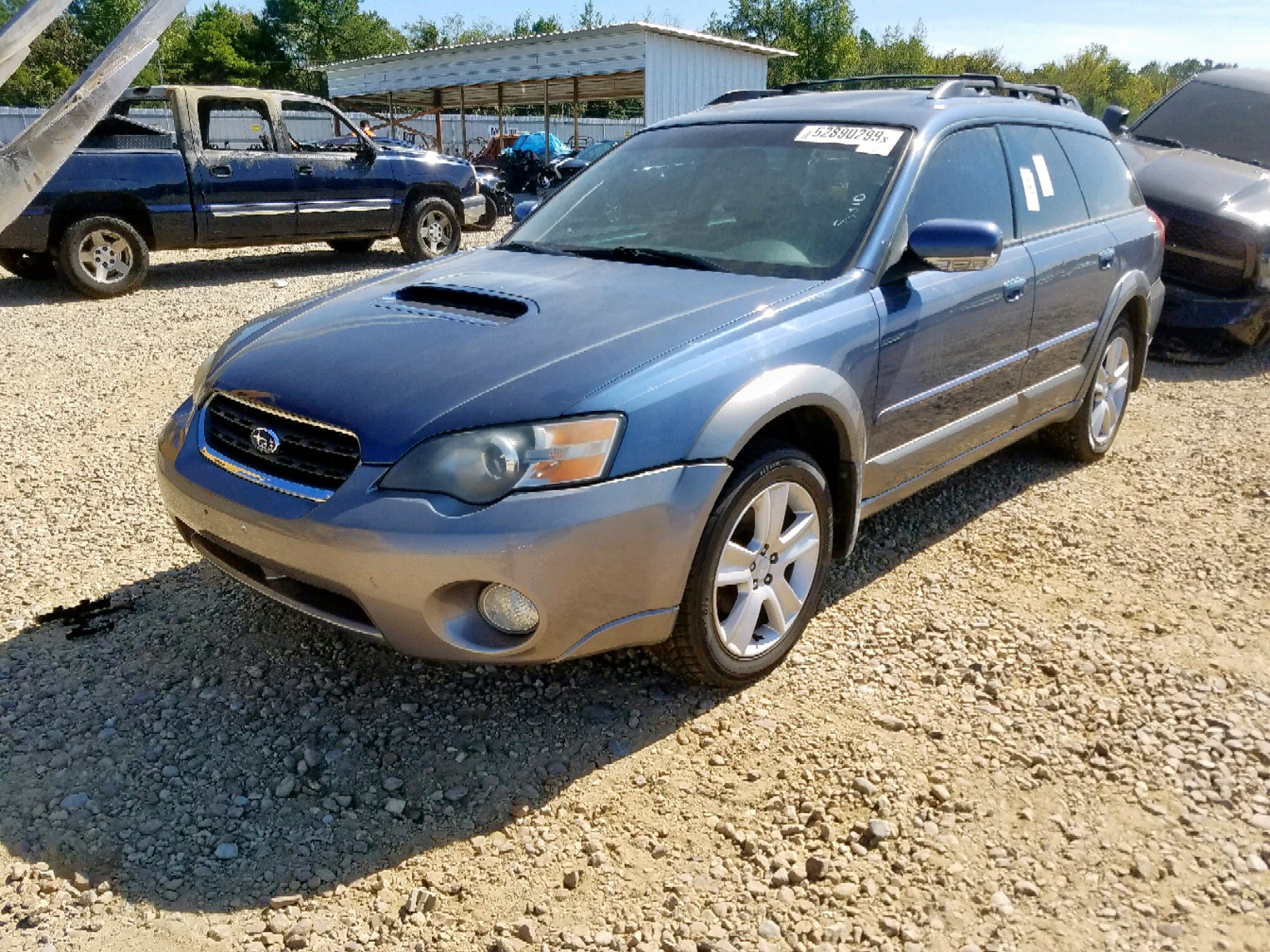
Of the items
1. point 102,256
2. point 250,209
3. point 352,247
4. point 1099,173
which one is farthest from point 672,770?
point 352,247

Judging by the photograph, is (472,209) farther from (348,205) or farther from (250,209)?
(250,209)

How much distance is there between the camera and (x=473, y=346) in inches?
110

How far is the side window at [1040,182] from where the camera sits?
4.07m

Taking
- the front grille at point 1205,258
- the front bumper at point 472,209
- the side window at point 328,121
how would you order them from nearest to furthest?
the front grille at point 1205,258
the side window at point 328,121
the front bumper at point 472,209

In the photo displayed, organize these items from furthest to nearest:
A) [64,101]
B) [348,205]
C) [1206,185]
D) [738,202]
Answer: [348,205], [1206,185], [738,202], [64,101]

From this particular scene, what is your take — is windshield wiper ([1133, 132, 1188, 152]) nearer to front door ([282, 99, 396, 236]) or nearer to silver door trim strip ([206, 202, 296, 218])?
front door ([282, 99, 396, 236])

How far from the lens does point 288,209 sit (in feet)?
32.7

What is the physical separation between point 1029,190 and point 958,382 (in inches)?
41.5

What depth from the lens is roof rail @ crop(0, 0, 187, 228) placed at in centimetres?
215

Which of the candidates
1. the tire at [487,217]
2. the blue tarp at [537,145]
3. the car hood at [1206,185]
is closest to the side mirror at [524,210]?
the car hood at [1206,185]

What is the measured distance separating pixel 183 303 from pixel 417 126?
27441 mm

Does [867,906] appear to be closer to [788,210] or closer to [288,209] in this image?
[788,210]

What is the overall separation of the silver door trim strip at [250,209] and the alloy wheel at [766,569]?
26.7 ft

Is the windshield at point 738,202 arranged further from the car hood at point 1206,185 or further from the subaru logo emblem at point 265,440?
the car hood at point 1206,185
